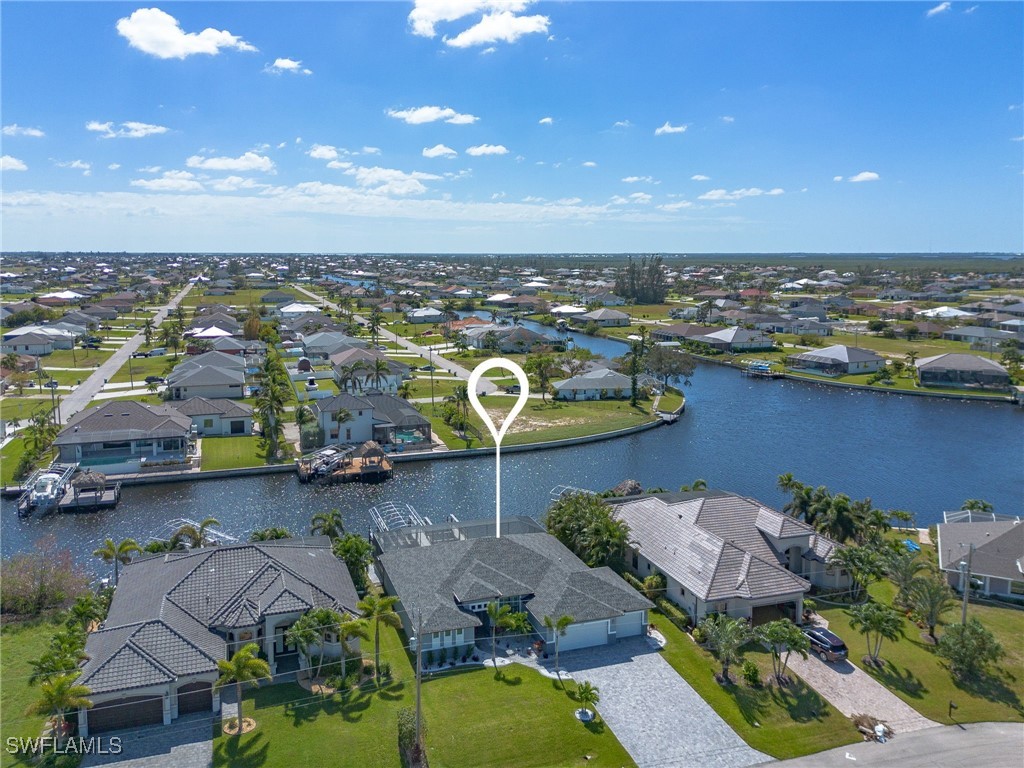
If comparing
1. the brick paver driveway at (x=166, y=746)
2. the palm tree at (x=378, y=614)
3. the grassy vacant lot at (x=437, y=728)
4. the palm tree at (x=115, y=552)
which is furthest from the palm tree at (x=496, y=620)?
the palm tree at (x=115, y=552)

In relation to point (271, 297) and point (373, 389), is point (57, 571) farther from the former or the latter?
point (271, 297)

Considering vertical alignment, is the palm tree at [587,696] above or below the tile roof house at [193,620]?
below

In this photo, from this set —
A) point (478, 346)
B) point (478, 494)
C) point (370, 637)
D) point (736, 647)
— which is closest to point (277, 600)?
point (370, 637)

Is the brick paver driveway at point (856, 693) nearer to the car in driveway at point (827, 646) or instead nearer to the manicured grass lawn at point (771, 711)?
the car in driveway at point (827, 646)

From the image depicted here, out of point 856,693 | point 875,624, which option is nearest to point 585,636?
point 856,693

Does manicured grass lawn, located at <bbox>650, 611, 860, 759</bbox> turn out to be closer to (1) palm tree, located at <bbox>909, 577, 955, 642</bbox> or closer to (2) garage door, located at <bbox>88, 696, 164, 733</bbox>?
(1) palm tree, located at <bbox>909, 577, 955, 642</bbox>

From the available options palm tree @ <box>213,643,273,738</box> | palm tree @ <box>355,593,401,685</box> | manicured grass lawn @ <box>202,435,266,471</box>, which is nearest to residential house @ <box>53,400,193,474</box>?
manicured grass lawn @ <box>202,435,266,471</box>

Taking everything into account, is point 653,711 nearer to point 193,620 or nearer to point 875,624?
point 875,624

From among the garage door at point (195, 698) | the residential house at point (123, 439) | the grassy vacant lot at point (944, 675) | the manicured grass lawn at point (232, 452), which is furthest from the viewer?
the manicured grass lawn at point (232, 452)
